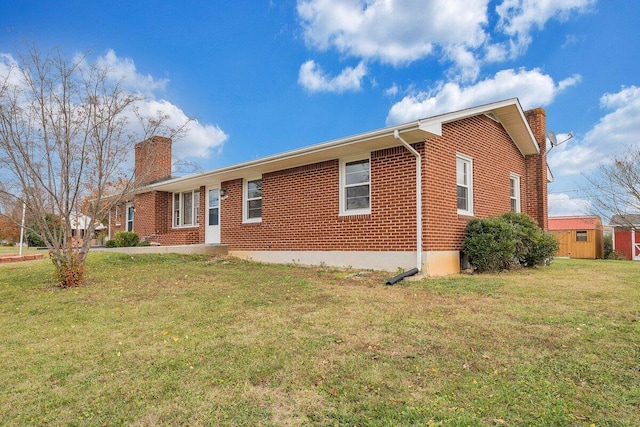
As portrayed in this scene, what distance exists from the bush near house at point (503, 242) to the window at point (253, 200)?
637cm

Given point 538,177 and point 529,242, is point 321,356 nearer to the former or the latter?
point 529,242

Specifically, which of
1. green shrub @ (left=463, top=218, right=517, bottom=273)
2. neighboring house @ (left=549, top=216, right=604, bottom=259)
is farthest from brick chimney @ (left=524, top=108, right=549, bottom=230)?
neighboring house @ (left=549, top=216, right=604, bottom=259)

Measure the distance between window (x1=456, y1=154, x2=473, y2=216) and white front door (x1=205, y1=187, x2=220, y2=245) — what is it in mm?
8241

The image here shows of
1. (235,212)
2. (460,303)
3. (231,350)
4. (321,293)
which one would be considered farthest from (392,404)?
(235,212)

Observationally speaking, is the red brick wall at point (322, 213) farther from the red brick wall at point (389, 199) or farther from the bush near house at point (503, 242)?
the bush near house at point (503, 242)

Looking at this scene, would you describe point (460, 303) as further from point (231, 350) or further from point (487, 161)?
point (487, 161)

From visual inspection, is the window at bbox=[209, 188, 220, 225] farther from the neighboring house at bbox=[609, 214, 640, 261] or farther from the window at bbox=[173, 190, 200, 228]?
the neighboring house at bbox=[609, 214, 640, 261]

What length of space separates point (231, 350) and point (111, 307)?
2905 millimetres

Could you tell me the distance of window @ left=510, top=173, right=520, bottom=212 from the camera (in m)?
13.4

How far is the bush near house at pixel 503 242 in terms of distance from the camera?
948 centimetres

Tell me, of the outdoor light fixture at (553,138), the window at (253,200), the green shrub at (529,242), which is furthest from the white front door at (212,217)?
the outdoor light fixture at (553,138)

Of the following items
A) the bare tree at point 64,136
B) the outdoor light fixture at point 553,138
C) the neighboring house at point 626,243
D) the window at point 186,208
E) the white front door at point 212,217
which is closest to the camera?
the bare tree at point 64,136

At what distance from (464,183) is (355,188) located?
297 centimetres

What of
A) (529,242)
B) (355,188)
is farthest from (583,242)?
(355,188)
